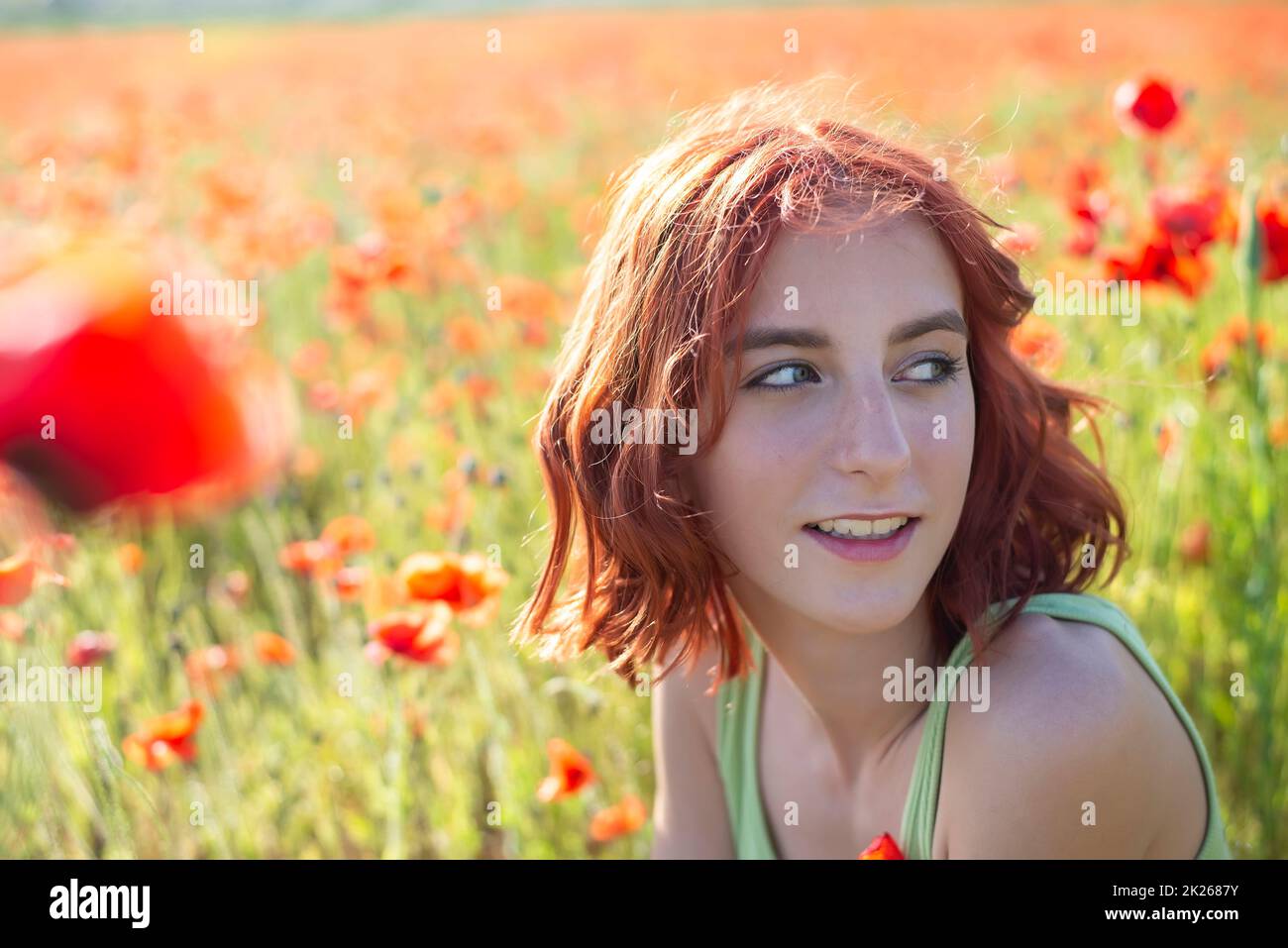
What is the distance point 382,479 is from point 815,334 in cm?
115

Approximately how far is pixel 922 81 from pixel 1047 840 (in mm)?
4410

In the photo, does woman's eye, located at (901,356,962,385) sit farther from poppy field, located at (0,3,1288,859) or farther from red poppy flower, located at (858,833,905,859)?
red poppy flower, located at (858,833,905,859)

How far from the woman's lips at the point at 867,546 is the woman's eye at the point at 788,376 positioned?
13 centimetres

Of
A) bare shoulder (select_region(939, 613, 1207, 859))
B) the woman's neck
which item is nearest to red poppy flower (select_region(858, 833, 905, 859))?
bare shoulder (select_region(939, 613, 1207, 859))

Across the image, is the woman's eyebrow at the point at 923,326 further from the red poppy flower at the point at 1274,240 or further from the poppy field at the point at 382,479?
the red poppy flower at the point at 1274,240

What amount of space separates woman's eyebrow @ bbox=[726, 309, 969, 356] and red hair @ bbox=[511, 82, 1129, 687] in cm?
2

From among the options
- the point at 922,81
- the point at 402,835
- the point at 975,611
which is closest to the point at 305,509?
the point at 402,835

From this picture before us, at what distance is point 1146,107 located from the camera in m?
1.91

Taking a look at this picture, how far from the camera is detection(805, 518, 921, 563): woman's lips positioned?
3.53 feet

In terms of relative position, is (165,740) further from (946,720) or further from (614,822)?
(946,720)

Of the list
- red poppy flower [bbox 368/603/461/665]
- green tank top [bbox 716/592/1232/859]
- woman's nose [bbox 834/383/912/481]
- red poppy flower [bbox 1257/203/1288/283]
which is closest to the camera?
woman's nose [bbox 834/383/912/481]

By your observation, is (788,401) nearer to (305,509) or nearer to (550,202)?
(305,509)

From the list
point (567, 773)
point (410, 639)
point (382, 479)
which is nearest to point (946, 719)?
point (567, 773)

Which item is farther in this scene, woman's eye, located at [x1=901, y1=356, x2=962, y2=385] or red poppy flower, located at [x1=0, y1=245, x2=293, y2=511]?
woman's eye, located at [x1=901, y1=356, x2=962, y2=385]
